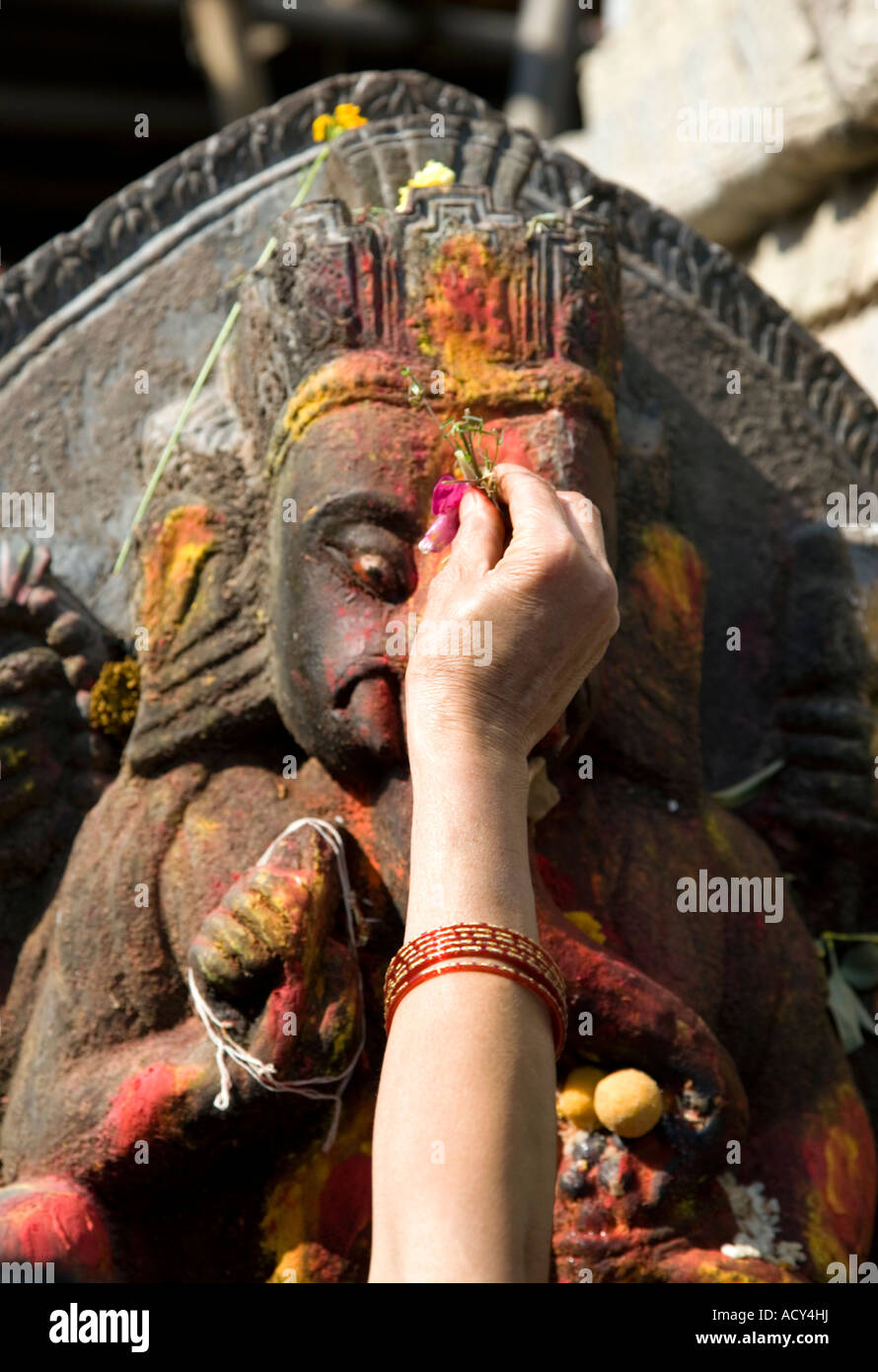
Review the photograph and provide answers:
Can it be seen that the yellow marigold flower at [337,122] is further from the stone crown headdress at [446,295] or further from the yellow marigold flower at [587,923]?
the yellow marigold flower at [587,923]

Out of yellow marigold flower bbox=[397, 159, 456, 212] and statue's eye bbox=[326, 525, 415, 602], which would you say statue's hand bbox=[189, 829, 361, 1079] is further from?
yellow marigold flower bbox=[397, 159, 456, 212]

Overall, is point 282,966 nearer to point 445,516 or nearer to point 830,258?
point 445,516

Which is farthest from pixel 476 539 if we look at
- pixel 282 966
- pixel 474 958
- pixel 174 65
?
pixel 174 65

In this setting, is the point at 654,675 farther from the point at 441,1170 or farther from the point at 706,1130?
the point at 441,1170

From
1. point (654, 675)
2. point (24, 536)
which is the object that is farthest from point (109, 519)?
point (654, 675)

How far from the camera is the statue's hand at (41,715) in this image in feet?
7.75

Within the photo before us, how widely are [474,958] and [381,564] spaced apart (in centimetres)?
69

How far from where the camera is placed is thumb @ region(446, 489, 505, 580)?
173cm

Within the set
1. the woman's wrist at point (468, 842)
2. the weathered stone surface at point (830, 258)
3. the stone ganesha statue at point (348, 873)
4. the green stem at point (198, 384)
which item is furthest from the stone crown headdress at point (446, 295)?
the weathered stone surface at point (830, 258)

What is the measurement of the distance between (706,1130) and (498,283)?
1027 millimetres

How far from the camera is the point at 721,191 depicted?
3.95 meters

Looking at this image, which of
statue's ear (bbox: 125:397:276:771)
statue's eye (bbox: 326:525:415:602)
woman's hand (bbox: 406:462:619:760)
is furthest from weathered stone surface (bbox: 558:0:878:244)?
woman's hand (bbox: 406:462:619:760)

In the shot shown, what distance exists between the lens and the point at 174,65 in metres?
6.69

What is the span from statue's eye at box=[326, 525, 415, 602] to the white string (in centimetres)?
29
